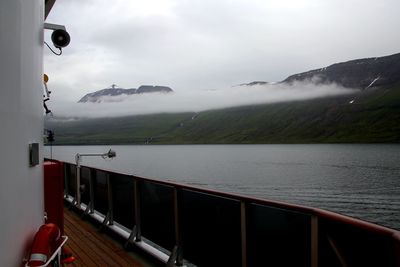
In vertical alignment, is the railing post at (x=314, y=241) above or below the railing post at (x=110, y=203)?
above

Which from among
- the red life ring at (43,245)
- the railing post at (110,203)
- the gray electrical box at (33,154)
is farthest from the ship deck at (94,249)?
the gray electrical box at (33,154)

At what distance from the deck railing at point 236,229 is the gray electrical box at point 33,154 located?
74.2 inches

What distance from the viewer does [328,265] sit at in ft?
9.63

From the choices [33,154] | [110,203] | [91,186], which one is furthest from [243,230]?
[91,186]

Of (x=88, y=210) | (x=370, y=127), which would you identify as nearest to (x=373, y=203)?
(x=88, y=210)

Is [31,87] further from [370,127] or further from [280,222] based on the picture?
[370,127]

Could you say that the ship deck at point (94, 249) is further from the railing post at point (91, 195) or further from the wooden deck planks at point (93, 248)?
the railing post at point (91, 195)

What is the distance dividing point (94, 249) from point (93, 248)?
70 mm

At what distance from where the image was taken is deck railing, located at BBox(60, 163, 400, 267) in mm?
Result: 2660

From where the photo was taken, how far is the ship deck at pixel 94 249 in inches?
224

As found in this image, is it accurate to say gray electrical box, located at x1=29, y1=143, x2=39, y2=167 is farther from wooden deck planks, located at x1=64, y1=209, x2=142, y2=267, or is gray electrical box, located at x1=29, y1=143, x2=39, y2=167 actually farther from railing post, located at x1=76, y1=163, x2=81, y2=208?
railing post, located at x1=76, y1=163, x2=81, y2=208

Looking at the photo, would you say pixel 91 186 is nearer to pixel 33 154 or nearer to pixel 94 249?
pixel 94 249

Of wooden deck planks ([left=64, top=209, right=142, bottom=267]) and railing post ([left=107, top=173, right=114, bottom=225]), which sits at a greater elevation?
railing post ([left=107, top=173, right=114, bottom=225])

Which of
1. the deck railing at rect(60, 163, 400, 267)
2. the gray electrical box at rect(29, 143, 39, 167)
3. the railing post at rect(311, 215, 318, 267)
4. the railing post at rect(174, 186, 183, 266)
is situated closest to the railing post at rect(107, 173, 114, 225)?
the deck railing at rect(60, 163, 400, 267)
